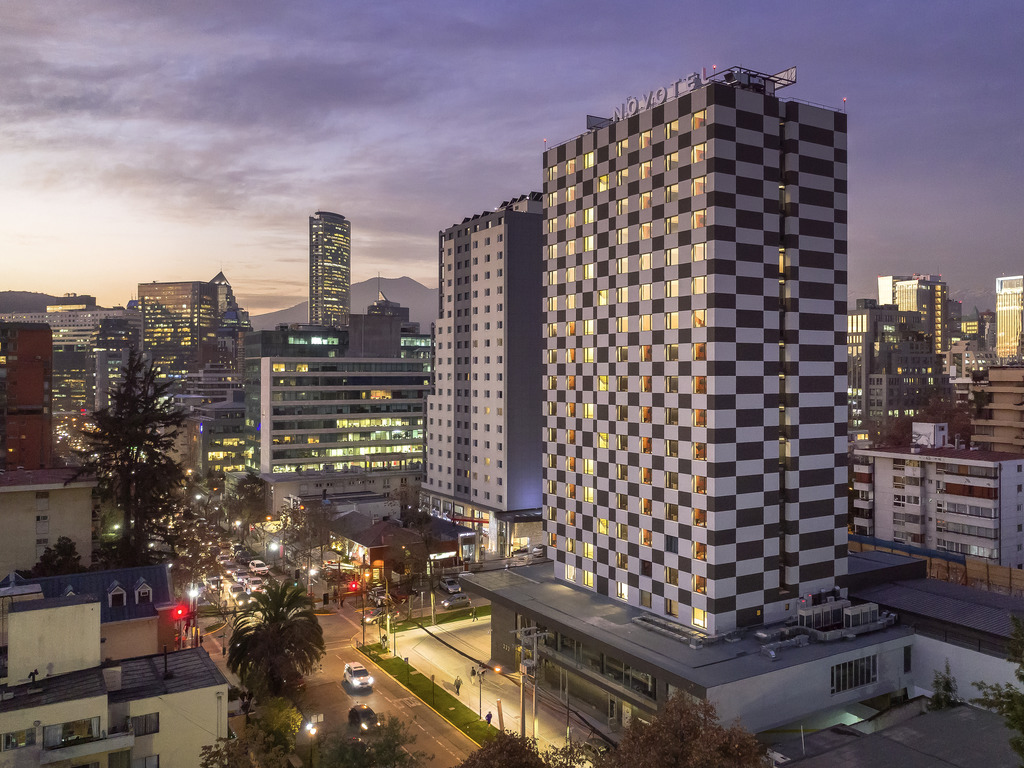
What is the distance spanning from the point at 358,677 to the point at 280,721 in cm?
1200

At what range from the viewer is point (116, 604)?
50656 mm

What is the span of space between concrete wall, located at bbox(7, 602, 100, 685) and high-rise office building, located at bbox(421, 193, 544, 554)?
65.3 m

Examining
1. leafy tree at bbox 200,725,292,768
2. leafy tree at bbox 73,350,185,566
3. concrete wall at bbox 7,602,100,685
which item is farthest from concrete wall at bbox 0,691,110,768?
leafy tree at bbox 73,350,185,566

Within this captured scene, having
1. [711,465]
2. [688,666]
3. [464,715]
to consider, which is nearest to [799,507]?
[711,465]

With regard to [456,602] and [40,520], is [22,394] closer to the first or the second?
[40,520]

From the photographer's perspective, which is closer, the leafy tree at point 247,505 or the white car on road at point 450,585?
the white car on road at point 450,585

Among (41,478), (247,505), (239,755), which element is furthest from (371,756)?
(247,505)

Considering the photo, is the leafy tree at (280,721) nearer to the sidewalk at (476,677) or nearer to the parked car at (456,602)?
the sidewalk at (476,677)

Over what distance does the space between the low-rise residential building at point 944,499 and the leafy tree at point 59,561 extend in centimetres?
8706

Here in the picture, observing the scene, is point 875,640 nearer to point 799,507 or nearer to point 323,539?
point 799,507

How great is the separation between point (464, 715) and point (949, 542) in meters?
63.0

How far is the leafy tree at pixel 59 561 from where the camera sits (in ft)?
199

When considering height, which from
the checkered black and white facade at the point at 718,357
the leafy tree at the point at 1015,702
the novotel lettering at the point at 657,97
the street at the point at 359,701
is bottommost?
the street at the point at 359,701

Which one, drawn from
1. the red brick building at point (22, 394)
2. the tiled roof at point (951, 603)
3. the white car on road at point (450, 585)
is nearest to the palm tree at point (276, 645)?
the white car on road at point (450, 585)
